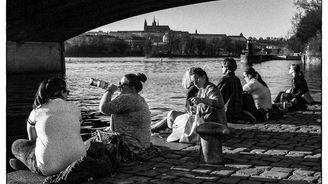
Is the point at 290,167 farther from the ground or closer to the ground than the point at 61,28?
closer to the ground

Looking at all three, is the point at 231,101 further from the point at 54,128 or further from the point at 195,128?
the point at 54,128

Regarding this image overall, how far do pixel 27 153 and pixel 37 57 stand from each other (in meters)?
28.9

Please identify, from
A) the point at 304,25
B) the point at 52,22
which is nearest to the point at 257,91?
the point at 304,25

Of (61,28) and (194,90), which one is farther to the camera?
(61,28)

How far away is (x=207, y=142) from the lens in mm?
5016

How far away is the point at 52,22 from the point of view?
2442 centimetres

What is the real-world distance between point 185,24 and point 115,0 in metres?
18.4

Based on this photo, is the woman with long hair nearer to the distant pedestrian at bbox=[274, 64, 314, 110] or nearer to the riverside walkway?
the riverside walkway

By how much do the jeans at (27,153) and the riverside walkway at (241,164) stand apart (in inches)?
3.9

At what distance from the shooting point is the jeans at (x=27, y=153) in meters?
4.36

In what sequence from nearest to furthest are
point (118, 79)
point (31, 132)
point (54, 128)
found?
point (54, 128)
point (31, 132)
point (118, 79)

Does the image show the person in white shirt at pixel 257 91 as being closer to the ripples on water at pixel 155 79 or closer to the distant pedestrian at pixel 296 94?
the distant pedestrian at pixel 296 94
